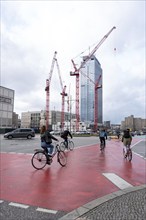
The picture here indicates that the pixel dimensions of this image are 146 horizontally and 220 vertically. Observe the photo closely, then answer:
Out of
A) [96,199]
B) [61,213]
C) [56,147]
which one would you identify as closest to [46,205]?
[61,213]

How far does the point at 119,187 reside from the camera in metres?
7.10

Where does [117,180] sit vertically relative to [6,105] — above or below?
below

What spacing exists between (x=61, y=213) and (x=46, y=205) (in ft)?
2.03

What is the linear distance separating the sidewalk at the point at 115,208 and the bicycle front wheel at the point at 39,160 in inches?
184

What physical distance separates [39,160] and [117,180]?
3727mm

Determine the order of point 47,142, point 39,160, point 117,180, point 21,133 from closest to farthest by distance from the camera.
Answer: point 117,180 → point 39,160 → point 47,142 → point 21,133

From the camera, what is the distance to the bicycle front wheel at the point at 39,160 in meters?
10.1

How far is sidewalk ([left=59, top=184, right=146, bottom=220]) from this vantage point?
4609 millimetres

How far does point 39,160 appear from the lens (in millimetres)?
10234

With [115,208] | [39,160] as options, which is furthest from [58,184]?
[39,160]

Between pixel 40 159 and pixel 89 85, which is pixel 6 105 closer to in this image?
pixel 89 85

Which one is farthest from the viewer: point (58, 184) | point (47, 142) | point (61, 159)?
point (61, 159)

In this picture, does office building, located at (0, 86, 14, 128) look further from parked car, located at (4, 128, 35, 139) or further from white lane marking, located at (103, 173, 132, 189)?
white lane marking, located at (103, 173, 132, 189)

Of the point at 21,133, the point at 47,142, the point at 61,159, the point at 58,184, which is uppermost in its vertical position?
the point at 47,142
